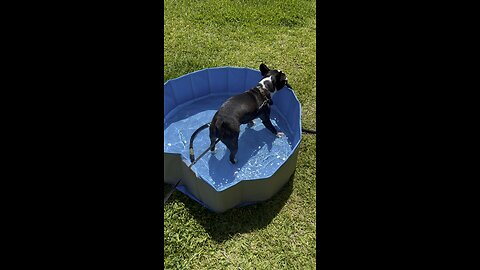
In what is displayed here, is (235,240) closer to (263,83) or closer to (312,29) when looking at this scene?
(263,83)

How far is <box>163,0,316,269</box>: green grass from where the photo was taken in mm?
4305

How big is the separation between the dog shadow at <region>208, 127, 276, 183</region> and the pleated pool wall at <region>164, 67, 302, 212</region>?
15.5 inches

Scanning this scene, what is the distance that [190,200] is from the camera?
4.76 m

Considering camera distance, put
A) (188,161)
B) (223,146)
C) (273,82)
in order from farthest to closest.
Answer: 1. (223,146)
2. (273,82)
3. (188,161)

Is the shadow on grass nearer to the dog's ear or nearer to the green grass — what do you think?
the green grass

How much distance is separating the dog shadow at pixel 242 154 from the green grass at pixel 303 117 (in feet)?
1.77

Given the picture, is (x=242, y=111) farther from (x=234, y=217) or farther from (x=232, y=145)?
(x=234, y=217)

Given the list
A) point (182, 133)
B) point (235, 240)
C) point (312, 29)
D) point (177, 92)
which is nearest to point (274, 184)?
point (235, 240)

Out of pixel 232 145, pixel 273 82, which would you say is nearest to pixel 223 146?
pixel 232 145

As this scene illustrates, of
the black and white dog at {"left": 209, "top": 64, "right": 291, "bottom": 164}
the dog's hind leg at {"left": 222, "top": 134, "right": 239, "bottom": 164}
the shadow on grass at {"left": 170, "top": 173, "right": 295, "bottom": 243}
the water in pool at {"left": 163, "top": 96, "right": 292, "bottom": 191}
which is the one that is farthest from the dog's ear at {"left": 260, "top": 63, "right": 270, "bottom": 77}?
the shadow on grass at {"left": 170, "top": 173, "right": 295, "bottom": 243}

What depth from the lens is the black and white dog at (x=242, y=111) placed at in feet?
15.6

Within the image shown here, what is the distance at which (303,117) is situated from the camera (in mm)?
5922

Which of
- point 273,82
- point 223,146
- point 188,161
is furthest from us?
Result: point 223,146

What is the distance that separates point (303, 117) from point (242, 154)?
3.95 feet
